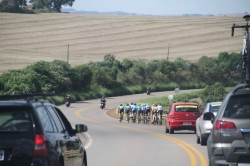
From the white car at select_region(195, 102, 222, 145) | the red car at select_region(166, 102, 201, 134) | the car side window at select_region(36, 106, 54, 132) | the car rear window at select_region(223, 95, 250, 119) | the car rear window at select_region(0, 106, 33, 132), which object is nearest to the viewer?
the car rear window at select_region(0, 106, 33, 132)

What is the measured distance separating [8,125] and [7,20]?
4115 inches

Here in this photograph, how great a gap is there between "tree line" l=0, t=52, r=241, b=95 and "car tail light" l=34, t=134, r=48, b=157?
75.9m

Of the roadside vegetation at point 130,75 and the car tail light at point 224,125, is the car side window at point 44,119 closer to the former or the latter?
the car tail light at point 224,125

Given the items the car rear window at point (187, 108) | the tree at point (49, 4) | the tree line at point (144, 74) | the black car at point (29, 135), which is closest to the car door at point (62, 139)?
the black car at point (29, 135)

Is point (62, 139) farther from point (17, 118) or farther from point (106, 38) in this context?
point (106, 38)

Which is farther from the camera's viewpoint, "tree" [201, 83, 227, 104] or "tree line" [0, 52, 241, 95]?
"tree line" [0, 52, 241, 95]

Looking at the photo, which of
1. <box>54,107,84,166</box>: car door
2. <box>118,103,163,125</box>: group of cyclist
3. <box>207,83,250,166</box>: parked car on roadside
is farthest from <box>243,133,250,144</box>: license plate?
<box>118,103,163,125</box>: group of cyclist

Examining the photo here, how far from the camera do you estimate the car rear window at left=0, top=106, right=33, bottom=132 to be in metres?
9.05

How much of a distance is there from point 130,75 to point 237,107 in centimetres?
9064

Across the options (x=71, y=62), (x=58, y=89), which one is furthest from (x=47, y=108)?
(x=71, y=62)

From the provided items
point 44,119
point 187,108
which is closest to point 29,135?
point 44,119

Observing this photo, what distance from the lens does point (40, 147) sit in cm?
883

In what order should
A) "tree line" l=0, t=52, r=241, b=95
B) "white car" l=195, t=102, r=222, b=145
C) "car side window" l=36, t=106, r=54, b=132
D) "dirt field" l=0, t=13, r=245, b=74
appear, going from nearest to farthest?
1. "car side window" l=36, t=106, r=54, b=132
2. "white car" l=195, t=102, r=222, b=145
3. "tree line" l=0, t=52, r=241, b=95
4. "dirt field" l=0, t=13, r=245, b=74

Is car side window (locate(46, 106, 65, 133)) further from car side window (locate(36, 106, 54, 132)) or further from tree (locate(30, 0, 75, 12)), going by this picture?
tree (locate(30, 0, 75, 12))
